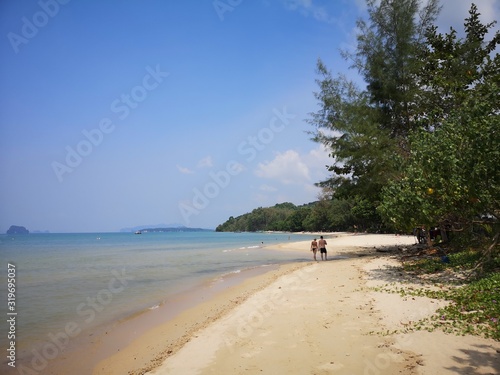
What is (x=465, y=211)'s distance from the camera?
33.2 ft

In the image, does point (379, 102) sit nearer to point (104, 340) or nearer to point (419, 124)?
point (419, 124)

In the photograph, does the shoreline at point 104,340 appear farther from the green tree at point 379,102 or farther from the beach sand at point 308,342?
the green tree at point 379,102

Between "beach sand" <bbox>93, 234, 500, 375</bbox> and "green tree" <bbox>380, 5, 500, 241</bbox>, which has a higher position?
"green tree" <bbox>380, 5, 500, 241</bbox>

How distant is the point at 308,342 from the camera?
6891 mm

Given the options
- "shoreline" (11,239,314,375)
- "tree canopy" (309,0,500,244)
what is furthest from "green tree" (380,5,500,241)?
"shoreline" (11,239,314,375)

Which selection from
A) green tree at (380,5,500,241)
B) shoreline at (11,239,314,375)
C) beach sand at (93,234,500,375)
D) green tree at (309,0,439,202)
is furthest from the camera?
green tree at (309,0,439,202)

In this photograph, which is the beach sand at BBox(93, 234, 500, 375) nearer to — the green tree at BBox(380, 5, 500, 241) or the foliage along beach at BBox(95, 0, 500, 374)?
the foliage along beach at BBox(95, 0, 500, 374)

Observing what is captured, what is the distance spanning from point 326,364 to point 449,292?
6.11 meters

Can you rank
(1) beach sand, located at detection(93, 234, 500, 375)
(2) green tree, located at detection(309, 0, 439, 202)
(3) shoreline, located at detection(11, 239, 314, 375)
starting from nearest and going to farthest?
1. (1) beach sand, located at detection(93, 234, 500, 375)
2. (3) shoreline, located at detection(11, 239, 314, 375)
3. (2) green tree, located at detection(309, 0, 439, 202)

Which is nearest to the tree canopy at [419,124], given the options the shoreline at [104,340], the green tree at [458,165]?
the green tree at [458,165]

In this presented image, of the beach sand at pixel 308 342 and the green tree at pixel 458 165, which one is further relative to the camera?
the green tree at pixel 458 165

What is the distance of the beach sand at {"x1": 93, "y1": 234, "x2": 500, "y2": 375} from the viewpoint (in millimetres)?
5621

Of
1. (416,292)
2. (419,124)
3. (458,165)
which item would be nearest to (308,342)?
(416,292)

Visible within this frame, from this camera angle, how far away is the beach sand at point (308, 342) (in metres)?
5.62
